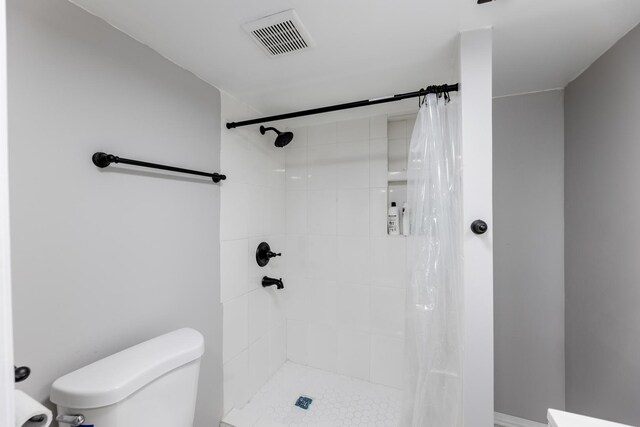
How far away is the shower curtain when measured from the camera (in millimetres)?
1066

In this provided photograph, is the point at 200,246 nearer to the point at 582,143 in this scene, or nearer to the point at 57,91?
the point at 57,91

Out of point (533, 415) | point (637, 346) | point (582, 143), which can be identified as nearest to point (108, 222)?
point (637, 346)

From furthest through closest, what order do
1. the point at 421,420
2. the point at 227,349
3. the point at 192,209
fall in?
the point at 227,349, the point at 192,209, the point at 421,420

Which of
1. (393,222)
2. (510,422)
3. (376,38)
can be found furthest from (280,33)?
(510,422)

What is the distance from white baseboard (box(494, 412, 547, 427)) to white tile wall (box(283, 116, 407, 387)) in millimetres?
563

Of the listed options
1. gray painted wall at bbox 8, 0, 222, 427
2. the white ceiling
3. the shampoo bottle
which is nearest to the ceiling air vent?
the white ceiling

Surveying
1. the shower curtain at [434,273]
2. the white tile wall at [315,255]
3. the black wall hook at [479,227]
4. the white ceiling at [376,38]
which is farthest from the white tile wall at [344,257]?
the black wall hook at [479,227]

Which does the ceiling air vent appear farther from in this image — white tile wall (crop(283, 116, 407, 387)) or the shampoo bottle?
the shampoo bottle

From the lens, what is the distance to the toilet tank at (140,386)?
0.76m

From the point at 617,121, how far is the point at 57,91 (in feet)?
6.75

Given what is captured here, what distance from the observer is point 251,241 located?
1685mm

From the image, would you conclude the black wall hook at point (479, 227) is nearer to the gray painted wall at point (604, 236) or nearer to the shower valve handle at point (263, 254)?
the gray painted wall at point (604, 236)

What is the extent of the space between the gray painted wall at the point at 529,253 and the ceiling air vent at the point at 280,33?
123 cm

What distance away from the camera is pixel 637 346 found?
3.32 ft
